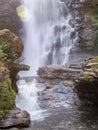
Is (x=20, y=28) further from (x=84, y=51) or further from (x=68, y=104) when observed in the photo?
(x=68, y=104)

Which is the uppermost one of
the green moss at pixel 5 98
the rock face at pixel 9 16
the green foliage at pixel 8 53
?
the rock face at pixel 9 16

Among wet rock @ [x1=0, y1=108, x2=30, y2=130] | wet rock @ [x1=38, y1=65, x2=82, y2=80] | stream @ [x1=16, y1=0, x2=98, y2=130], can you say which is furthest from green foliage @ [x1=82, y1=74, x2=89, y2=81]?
wet rock @ [x1=38, y1=65, x2=82, y2=80]

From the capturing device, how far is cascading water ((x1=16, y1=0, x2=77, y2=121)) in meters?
25.9

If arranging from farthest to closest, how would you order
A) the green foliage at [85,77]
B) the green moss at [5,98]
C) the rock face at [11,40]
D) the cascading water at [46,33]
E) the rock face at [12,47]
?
the cascading water at [46,33], the rock face at [11,40], the rock face at [12,47], the green foliage at [85,77], the green moss at [5,98]

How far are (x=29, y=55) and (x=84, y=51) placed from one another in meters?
4.33

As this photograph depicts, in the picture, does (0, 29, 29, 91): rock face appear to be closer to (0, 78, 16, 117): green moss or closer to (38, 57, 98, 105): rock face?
(38, 57, 98, 105): rock face

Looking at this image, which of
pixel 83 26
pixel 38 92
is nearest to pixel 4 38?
pixel 38 92

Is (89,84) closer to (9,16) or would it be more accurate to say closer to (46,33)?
(46,33)

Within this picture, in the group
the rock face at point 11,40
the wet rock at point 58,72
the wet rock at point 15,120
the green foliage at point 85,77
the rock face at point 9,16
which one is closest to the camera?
the wet rock at point 15,120

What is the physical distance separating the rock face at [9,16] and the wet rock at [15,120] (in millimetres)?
15991

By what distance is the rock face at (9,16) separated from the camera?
90.1ft

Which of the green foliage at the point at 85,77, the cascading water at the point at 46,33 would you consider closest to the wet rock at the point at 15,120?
the green foliage at the point at 85,77

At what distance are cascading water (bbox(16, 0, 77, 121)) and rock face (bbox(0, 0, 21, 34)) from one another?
0.79 metres

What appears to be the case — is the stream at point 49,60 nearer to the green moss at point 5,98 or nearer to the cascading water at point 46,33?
the cascading water at point 46,33
